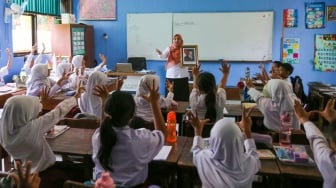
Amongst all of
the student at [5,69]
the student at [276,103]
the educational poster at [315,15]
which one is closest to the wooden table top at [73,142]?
the student at [276,103]

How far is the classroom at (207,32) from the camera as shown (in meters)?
6.77

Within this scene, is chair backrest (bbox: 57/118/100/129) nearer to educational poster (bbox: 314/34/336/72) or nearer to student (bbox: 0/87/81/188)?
student (bbox: 0/87/81/188)

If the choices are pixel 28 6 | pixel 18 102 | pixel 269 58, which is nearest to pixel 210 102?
pixel 18 102

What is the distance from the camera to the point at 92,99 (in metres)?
3.80

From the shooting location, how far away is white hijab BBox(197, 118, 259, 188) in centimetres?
178

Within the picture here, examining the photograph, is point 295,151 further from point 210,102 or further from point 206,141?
point 210,102

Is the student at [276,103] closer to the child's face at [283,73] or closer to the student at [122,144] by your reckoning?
the child's face at [283,73]

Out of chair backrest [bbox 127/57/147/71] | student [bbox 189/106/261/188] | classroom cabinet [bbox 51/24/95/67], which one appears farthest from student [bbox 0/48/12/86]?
student [bbox 189/106/261/188]

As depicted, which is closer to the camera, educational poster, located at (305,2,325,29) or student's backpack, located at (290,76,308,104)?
student's backpack, located at (290,76,308,104)

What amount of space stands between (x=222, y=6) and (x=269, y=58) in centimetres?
142

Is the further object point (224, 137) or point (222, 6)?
point (222, 6)

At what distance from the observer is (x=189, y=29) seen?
721 cm

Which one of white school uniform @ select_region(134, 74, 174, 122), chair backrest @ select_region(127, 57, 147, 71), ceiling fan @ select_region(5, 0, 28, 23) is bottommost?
white school uniform @ select_region(134, 74, 174, 122)

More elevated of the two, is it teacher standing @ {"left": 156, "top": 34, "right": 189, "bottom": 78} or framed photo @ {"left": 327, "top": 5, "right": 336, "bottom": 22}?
framed photo @ {"left": 327, "top": 5, "right": 336, "bottom": 22}
